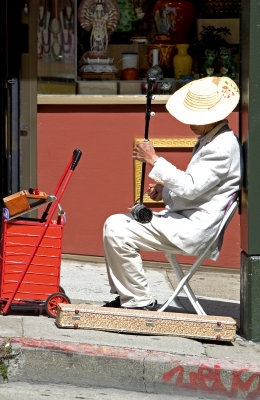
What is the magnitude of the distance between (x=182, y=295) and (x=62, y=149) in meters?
1.88

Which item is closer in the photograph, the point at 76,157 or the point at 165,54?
the point at 76,157

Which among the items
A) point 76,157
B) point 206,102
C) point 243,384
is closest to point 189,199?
point 206,102

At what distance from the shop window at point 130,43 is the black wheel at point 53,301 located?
2673mm

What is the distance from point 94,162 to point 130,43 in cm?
111

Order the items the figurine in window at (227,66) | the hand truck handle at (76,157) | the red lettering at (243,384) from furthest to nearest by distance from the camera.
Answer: the figurine in window at (227,66)
the hand truck handle at (76,157)
the red lettering at (243,384)

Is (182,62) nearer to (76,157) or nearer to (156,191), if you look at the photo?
(156,191)

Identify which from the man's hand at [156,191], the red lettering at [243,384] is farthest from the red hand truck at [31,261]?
the red lettering at [243,384]

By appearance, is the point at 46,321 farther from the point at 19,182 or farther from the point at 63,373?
the point at 19,182

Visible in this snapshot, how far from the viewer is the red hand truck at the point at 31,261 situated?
5867 millimetres

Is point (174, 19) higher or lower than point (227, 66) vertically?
higher

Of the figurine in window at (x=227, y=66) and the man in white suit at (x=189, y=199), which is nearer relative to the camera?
the man in white suit at (x=189, y=199)

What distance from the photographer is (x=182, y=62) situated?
8.03 m

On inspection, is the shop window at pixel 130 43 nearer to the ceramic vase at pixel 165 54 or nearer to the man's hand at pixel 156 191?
the ceramic vase at pixel 165 54

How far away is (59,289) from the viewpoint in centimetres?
609
